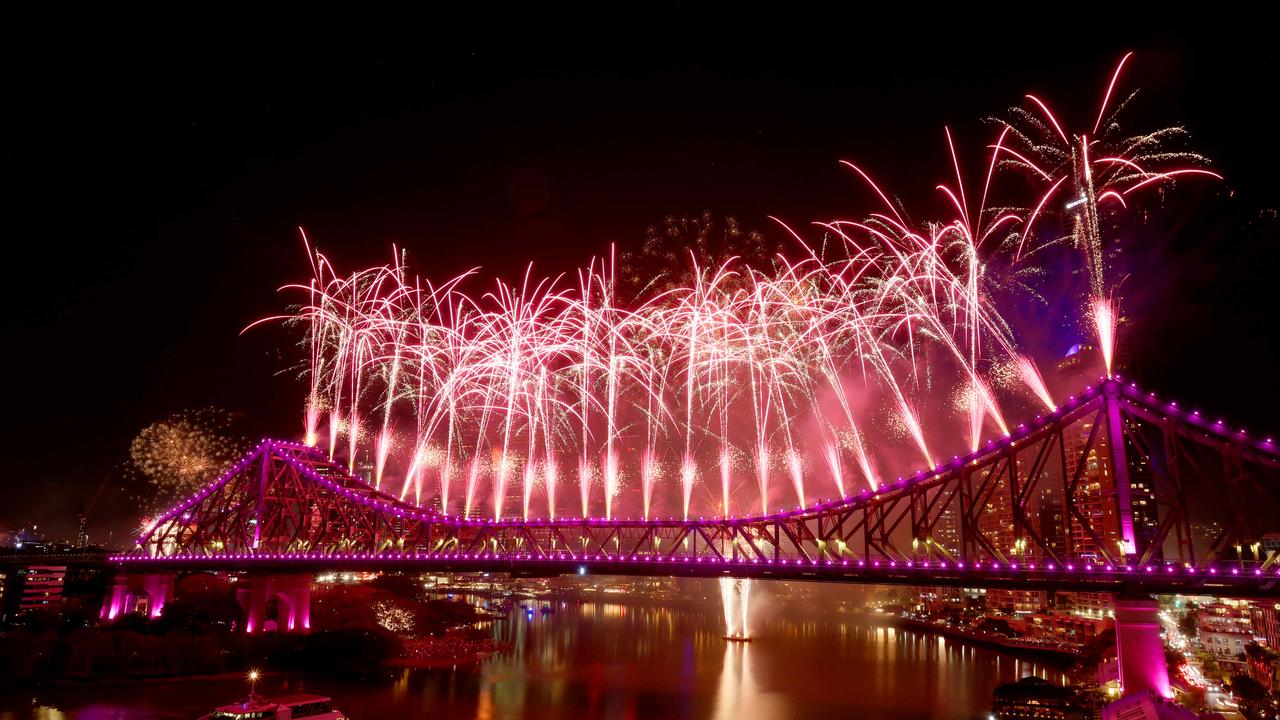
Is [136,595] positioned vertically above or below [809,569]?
below

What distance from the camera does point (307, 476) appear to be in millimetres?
80500

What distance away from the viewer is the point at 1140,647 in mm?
36719

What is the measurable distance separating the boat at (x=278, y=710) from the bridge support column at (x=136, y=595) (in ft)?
144

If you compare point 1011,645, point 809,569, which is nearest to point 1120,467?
point 809,569

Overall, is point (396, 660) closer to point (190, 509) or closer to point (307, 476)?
point (307, 476)

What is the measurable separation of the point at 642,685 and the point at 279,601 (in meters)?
32.5

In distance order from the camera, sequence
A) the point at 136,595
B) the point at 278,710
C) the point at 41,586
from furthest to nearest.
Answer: the point at 136,595 → the point at 41,586 → the point at 278,710

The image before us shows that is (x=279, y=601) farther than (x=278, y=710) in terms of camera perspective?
Yes

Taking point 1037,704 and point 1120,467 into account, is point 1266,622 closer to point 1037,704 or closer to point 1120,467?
point 1037,704

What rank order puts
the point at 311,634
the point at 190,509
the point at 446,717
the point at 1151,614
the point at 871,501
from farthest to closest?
the point at 190,509
the point at 311,634
the point at 871,501
the point at 446,717
the point at 1151,614

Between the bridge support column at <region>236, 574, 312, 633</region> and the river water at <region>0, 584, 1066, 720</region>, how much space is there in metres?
13.0

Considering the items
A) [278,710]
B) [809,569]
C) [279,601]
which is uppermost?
[809,569]

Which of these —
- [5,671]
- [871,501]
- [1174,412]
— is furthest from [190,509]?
[1174,412]

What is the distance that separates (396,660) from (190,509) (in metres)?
34.6
